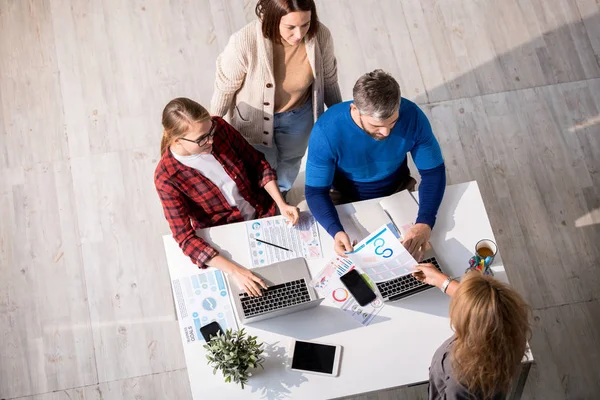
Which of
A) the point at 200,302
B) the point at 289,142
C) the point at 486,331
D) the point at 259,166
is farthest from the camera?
the point at 289,142

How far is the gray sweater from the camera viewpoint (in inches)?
74.8

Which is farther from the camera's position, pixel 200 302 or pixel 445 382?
pixel 200 302

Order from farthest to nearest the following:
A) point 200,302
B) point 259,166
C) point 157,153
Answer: point 157,153 → point 259,166 → point 200,302

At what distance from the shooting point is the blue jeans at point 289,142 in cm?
269

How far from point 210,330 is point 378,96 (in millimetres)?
1078

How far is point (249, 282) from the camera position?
2258 millimetres

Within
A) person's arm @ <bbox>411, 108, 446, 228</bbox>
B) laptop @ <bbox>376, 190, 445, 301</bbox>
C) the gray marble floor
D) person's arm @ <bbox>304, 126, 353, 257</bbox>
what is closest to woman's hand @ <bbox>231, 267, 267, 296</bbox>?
person's arm @ <bbox>304, 126, 353, 257</bbox>

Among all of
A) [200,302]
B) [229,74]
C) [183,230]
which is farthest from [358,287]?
[229,74]

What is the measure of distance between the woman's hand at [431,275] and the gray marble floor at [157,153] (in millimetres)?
972

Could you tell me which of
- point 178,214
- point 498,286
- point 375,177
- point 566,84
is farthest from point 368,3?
point 498,286

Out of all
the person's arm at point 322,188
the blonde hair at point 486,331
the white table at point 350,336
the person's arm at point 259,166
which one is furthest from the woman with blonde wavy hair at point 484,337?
the person's arm at point 259,166

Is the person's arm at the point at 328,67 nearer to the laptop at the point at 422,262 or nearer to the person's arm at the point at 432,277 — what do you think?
the laptop at the point at 422,262

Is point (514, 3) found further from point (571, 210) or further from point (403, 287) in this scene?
point (403, 287)

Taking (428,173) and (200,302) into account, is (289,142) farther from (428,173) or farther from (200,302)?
(200,302)
